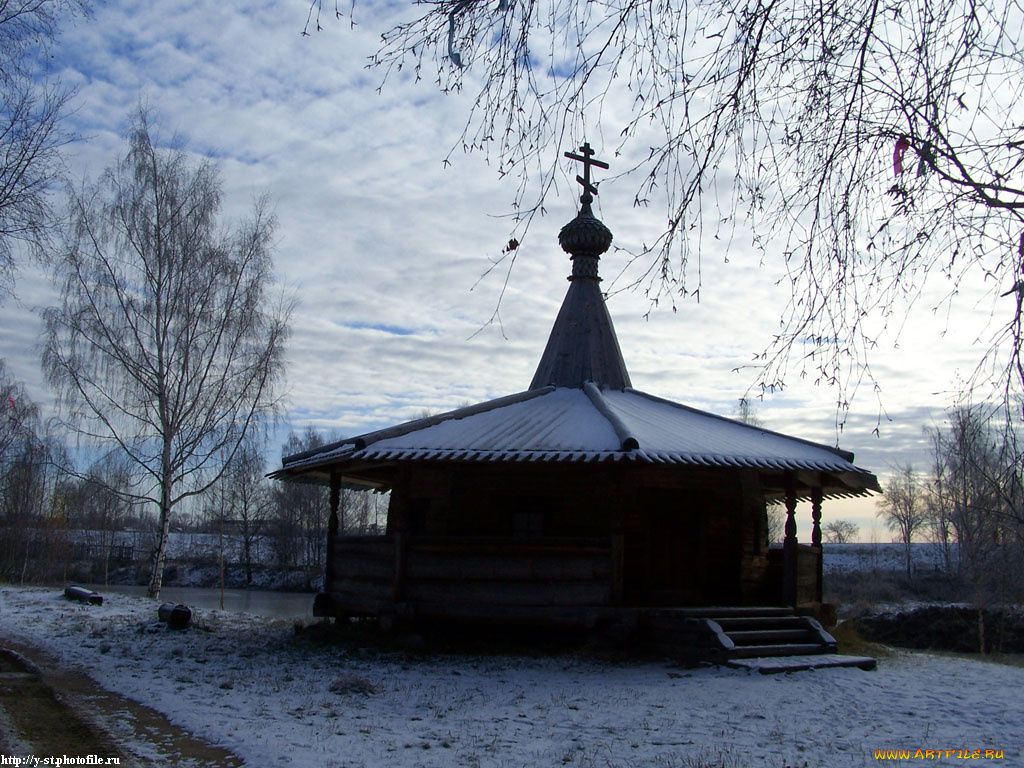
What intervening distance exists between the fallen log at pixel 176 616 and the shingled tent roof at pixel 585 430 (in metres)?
2.39

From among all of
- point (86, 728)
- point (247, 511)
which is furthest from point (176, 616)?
point (247, 511)

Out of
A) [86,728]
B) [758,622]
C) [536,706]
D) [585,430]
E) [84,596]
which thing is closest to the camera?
[86,728]

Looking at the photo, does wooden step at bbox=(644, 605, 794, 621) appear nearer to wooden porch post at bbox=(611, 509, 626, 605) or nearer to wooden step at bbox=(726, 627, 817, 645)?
wooden step at bbox=(726, 627, 817, 645)

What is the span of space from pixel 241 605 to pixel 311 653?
2188cm

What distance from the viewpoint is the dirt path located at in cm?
532

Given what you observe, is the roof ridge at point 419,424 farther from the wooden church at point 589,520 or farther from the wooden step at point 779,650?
the wooden step at point 779,650

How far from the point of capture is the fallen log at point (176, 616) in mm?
12023

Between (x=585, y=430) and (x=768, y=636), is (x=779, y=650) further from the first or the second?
(x=585, y=430)

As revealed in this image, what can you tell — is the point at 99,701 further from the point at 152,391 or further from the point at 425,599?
the point at 152,391

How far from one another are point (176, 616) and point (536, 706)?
7010 mm

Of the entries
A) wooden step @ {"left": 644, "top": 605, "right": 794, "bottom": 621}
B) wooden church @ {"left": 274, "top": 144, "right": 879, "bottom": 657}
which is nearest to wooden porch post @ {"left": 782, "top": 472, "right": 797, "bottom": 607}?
wooden church @ {"left": 274, "top": 144, "right": 879, "bottom": 657}

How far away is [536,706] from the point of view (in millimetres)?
7246

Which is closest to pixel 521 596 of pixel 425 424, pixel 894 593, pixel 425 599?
pixel 425 599

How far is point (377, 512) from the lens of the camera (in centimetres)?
5156
